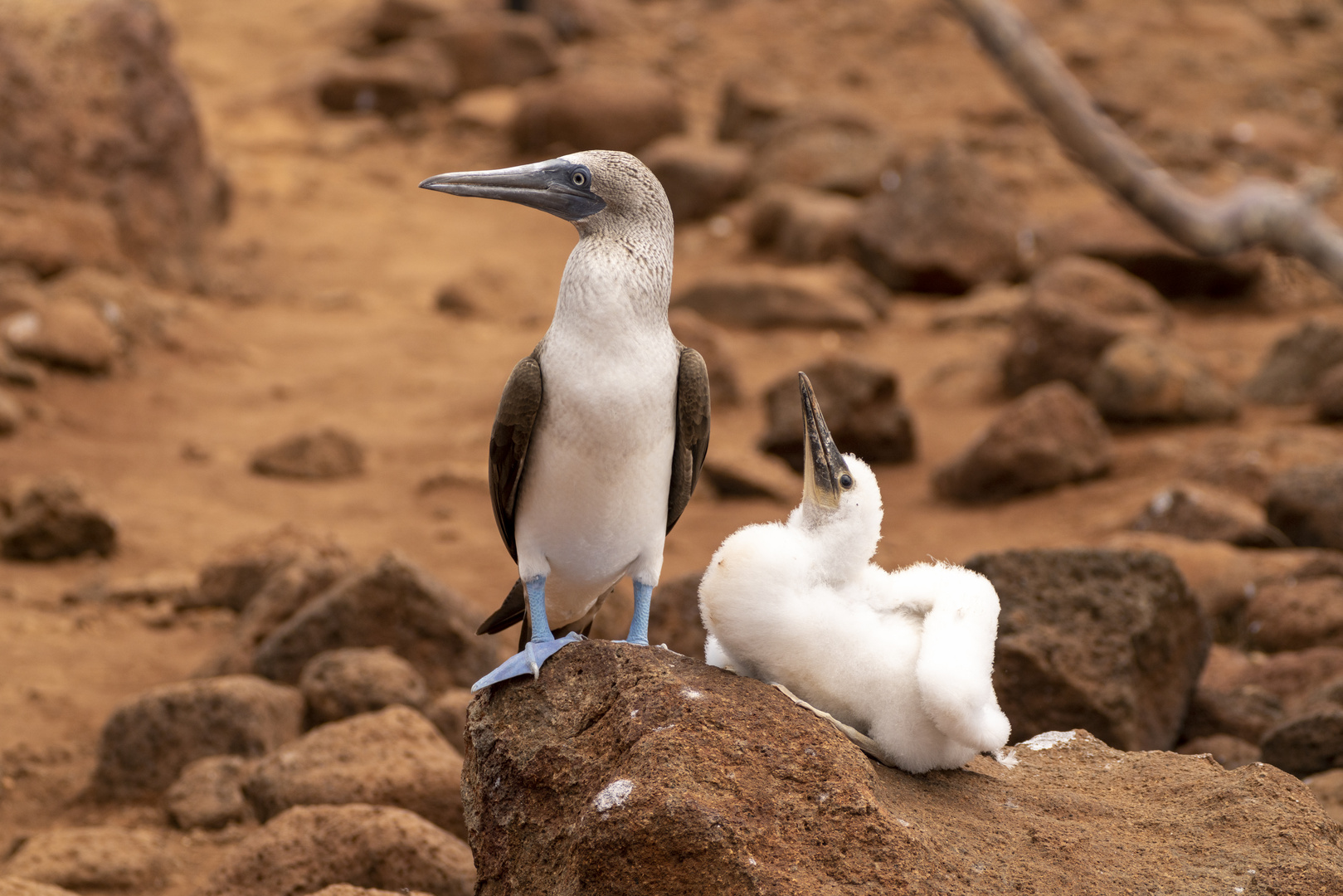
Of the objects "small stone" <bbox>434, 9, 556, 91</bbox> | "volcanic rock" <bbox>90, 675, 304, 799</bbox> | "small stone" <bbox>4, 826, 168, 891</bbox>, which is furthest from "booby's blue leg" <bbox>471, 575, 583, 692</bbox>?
"small stone" <bbox>434, 9, 556, 91</bbox>

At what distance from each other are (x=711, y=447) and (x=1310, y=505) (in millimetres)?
5257

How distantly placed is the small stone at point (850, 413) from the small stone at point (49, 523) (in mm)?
6307

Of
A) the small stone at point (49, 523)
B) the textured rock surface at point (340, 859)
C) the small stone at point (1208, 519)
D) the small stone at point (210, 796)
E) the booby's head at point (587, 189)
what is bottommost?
the small stone at point (1208, 519)

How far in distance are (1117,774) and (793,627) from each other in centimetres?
138

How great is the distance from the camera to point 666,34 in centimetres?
2800

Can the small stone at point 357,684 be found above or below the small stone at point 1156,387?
above

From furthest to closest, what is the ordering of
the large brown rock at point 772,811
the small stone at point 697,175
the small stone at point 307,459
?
Result: the small stone at point 697,175, the small stone at point 307,459, the large brown rock at point 772,811

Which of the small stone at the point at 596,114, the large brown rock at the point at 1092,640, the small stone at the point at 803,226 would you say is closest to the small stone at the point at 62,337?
the small stone at the point at 803,226

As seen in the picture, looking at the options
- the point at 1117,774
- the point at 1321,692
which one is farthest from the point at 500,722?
the point at 1321,692

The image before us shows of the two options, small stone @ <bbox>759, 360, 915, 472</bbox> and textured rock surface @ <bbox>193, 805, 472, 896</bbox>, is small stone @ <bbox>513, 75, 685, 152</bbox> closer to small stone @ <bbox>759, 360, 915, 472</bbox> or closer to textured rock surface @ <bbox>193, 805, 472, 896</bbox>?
small stone @ <bbox>759, 360, 915, 472</bbox>

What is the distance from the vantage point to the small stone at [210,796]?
6.74 meters

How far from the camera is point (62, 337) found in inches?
519

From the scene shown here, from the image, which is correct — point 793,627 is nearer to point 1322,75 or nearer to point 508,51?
point 508,51

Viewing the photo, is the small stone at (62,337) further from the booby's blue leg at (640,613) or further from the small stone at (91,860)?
the booby's blue leg at (640,613)
